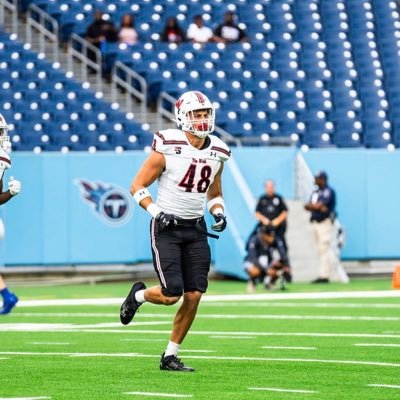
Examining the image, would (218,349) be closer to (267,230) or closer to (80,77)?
(267,230)

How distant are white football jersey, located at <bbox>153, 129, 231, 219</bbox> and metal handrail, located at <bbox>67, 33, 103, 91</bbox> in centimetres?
1700

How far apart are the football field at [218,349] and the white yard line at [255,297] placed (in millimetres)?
20

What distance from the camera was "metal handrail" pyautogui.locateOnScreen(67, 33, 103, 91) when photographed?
26.8m

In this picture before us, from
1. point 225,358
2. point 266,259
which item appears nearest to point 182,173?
point 225,358

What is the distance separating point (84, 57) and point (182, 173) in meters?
17.5

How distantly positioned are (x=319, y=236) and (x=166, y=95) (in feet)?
15.4

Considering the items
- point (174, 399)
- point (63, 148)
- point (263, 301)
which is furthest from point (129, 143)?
point (174, 399)

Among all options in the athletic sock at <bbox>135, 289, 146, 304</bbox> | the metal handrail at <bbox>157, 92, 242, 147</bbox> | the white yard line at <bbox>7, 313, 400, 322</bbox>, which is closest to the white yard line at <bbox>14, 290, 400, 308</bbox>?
the white yard line at <bbox>7, 313, 400, 322</bbox>

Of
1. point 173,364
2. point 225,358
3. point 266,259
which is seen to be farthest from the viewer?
point 266,259

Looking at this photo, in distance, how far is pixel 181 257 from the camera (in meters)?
9.87

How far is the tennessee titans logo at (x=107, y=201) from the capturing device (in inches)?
950

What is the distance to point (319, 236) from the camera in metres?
23.4

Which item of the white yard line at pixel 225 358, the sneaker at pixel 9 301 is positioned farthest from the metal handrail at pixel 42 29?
the white yard line at pixel 225 358

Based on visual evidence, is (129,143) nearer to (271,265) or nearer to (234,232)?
(234,232)
